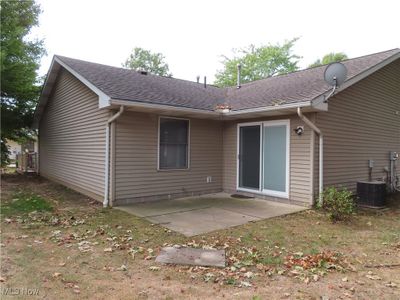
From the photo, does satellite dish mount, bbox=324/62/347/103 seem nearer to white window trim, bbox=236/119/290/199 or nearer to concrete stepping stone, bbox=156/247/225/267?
white window trim, bbox=236/119/290/199

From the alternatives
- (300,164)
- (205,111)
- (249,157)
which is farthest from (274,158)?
(205,111)

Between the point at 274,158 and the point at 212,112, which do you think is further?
the point at 212,112

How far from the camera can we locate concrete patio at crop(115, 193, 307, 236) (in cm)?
543

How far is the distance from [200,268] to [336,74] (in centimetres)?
543

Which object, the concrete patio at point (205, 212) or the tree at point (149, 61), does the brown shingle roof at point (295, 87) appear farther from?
the tree at point (149, 61)

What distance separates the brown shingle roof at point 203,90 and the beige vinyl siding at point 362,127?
61 centimetres

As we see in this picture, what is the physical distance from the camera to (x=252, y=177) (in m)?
8.42

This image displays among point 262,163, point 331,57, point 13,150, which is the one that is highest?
point 331,57

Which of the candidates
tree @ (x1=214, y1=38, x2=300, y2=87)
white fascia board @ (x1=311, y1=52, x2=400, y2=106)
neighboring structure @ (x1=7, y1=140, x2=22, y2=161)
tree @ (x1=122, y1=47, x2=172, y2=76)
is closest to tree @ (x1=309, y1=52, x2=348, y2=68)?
tree @ (x1=214, y1=38, x2=300, y2=87)

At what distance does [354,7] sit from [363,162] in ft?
19.1

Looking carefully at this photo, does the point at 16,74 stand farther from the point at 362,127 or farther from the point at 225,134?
the point at 362,127

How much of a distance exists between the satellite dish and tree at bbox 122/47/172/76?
32.8 metres

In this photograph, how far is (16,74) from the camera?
11.8 m

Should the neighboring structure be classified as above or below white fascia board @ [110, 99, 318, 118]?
below
